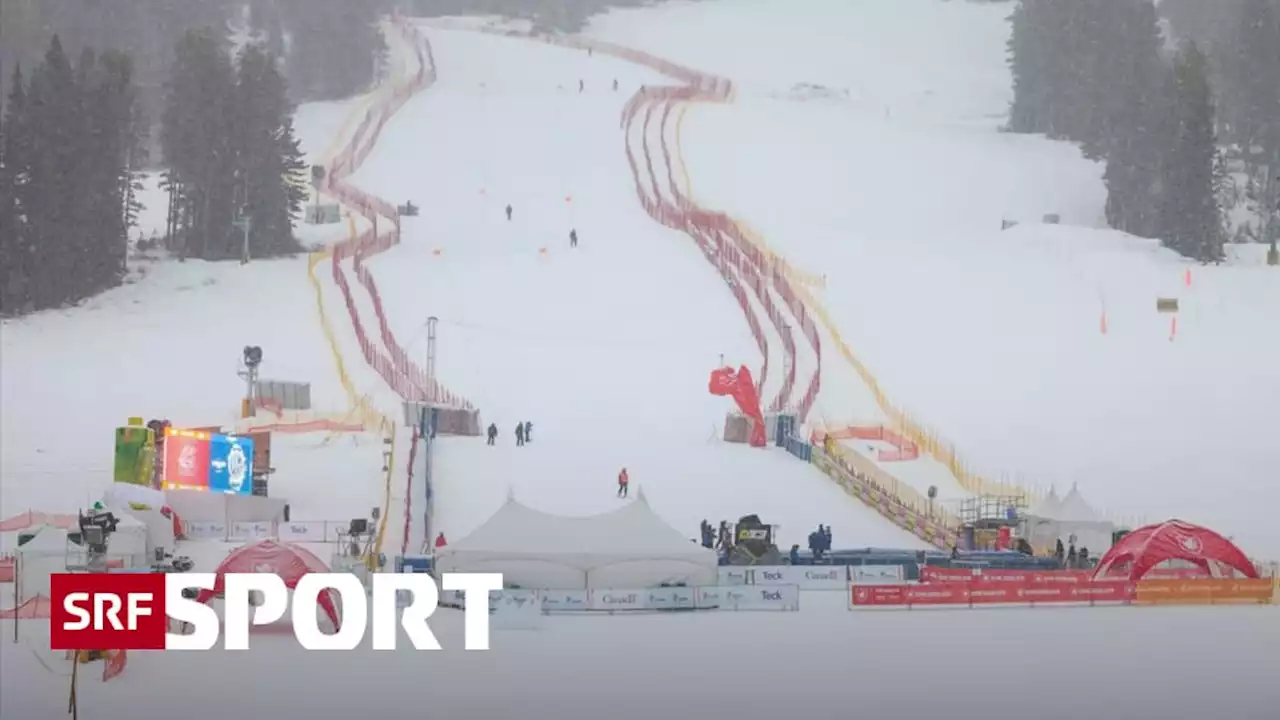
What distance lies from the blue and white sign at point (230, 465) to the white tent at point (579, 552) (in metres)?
4.91

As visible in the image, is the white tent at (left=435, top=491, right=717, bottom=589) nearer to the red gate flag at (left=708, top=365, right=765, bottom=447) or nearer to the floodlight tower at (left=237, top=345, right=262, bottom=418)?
the red gate flag at (left=708, top=365, right=765, bottom=447)

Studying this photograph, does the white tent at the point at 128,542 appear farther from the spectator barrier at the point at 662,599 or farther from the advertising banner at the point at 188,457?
the spectator barrier at the point at 662,599

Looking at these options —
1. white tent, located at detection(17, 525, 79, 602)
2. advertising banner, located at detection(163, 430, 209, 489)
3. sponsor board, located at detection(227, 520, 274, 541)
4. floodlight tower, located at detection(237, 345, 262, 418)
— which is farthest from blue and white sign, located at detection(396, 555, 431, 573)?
floodlight tower, located at detection(237, 345, 262, 418)

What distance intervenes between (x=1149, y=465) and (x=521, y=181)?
20.1 meters

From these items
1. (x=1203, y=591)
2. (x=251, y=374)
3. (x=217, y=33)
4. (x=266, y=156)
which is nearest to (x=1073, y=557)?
(x=1203, y=591)

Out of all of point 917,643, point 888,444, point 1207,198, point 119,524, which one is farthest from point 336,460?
point 1207,198

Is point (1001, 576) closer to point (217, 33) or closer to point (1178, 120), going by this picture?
point (1178, 120)

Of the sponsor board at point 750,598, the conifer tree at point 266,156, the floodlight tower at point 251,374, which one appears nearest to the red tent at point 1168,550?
the sponsor board at point 750,598

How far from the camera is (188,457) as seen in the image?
22.3 meters

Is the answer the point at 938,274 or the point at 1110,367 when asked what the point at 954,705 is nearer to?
the point at 1110,367

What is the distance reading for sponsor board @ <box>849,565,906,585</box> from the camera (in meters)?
19.5

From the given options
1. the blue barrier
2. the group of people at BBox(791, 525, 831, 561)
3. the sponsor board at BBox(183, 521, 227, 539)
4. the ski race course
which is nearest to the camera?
the ski race course

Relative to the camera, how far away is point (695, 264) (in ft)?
114

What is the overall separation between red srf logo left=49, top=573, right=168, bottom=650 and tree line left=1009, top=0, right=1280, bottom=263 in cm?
2073
